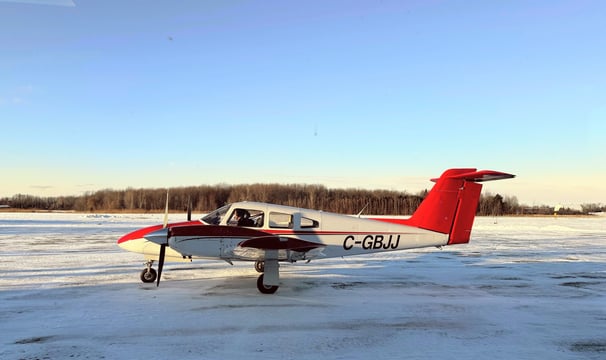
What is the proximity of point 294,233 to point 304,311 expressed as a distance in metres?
2.55

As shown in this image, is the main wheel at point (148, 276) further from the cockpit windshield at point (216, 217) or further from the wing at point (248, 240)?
the cockpit windshield at point (216, 217)

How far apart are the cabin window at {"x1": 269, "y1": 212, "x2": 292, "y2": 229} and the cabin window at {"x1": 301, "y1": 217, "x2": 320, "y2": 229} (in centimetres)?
34

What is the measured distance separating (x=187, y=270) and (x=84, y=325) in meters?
5.26

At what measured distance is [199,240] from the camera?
909 cm

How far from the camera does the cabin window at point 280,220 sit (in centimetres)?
969

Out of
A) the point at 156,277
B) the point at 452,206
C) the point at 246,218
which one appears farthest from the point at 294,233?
the point at 452,206

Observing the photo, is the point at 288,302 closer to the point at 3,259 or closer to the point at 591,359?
the point at 591,359

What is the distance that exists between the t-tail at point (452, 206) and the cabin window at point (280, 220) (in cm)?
333

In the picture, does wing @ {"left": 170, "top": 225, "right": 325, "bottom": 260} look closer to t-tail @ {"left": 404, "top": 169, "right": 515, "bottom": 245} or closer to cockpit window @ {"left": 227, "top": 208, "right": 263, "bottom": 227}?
cockpit window @ {"left": 227, "top": 208, "right": 263, "bottom": 227}

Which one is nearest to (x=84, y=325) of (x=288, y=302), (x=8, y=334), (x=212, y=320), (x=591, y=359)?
(x=8, y=334)

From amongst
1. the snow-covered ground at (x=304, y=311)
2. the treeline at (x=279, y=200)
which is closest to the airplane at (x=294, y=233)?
the snow-covered ground at (x=304, y=311)

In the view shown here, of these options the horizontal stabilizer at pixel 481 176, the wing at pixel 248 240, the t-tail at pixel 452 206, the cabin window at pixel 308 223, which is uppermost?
the horizontal stabilizer at pixel 481 176

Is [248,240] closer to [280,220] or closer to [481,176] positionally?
[280,220]

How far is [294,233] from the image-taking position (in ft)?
32.2
